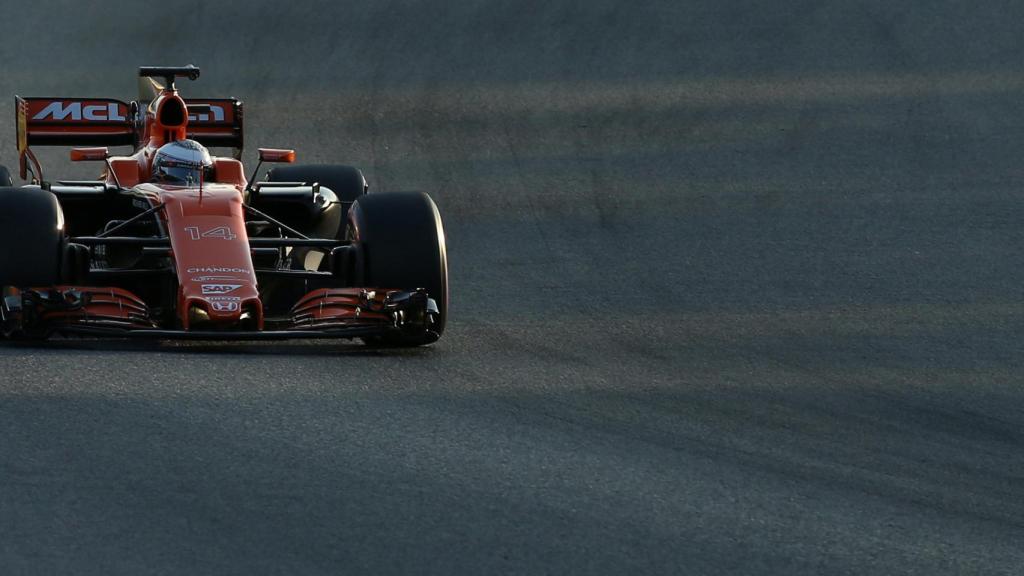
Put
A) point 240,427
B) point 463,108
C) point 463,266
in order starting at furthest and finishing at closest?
point 463,108 < point 463,266 < point 240,427

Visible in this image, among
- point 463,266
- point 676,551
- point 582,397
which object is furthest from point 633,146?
point 676,551

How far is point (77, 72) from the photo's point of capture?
17750mm

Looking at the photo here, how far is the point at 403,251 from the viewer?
29.2 ft

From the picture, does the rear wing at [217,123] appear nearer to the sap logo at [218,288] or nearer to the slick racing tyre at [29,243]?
the slick racing tyre at [29,243]

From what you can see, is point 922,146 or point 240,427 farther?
point 922,146

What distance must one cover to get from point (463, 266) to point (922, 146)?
17.1 feet

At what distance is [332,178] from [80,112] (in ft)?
5.35

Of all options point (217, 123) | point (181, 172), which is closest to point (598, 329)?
point (181, 172)

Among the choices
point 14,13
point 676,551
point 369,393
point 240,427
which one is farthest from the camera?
point 14,13

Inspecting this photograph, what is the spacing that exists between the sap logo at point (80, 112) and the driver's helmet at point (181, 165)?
1306 mm

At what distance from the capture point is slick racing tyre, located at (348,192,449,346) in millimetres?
8859

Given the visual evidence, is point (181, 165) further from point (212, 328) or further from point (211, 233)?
point (212, 328)

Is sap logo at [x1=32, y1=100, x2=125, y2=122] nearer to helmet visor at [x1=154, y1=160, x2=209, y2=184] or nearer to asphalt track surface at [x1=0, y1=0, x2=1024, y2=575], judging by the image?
helmet visor at [x1=154, y1=160, x2=209, y2=184]

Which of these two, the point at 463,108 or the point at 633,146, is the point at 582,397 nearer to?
the point at 633,146
